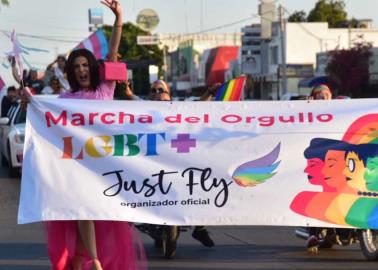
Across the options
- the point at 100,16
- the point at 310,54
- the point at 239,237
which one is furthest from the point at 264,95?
the point at 239,237

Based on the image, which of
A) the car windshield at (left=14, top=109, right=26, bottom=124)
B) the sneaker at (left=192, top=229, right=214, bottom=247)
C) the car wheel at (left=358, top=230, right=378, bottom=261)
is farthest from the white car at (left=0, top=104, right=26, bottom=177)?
the car wheel at (left=358, top=230, right=378, bottom=261)

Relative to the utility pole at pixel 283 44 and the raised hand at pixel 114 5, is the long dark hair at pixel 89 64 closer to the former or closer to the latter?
the raised hand at pixel 114 5

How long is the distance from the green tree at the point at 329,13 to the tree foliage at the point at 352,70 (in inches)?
1329

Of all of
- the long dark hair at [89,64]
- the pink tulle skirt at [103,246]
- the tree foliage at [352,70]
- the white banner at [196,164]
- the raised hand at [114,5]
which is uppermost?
the raised hand at [114,5]

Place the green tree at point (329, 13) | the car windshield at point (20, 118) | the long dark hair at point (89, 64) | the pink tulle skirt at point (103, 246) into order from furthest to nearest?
the green tree at point (329, 13) → the car windshield at point (20, 118) → the long dark hair at point (89, 64) → the pink tulle skirt at point (103, 246)

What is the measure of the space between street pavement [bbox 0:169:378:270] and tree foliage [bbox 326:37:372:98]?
1852 inches

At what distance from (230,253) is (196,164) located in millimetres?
2423

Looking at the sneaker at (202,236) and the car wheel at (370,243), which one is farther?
the sneaker at (202,236)

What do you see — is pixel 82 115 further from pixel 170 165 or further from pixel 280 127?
pixel 280 127

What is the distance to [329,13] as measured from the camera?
94.8 metres

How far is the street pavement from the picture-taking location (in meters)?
9.45

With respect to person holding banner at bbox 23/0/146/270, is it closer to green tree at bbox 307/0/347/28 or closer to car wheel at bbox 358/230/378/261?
car wheel at bbox 358/230/378/261

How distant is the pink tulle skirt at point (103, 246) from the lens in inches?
291

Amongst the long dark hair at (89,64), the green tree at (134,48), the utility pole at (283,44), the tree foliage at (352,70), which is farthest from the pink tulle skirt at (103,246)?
the green tree at (134,48)
